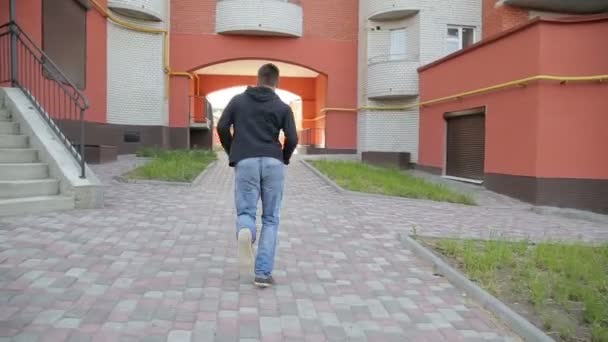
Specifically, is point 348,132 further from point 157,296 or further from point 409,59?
point 157,296

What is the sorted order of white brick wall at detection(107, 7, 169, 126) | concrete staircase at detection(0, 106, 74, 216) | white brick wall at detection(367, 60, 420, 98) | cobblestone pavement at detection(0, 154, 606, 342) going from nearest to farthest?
cobblestone pavement at detection(0, 154, 606, 342), concrete staircase at detection(0, 106, 74, 216), white brick wall at detection(107, 7, 169, 126), white brick wall at detection(367, 60, 420, 98)

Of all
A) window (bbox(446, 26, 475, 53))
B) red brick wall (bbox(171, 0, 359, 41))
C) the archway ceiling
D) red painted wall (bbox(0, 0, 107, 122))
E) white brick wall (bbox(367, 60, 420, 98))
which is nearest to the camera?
red painted wall (bbox(0, 0, 107, 122))

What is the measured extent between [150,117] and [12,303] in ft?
50.4

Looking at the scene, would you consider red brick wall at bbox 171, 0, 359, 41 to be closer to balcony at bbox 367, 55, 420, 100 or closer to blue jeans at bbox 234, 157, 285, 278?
balcony at bbox 367, 55, 420, 100

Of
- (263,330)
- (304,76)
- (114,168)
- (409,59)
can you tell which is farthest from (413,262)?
(304,76)

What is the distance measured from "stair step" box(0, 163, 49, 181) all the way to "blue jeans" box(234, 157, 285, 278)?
4.41 meters

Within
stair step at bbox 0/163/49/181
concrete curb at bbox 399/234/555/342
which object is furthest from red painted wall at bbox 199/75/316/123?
concrete curb at bbox 399/234/555/342

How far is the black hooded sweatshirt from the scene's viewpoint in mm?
4609

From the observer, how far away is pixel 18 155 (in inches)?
314

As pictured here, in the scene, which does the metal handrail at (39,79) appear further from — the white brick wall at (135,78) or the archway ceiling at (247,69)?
the archway ceiling at (247,69)

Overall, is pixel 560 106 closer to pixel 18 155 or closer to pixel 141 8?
pixel 18 155

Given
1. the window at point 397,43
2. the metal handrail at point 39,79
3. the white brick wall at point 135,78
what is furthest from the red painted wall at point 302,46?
the metal handrail at point 39,79

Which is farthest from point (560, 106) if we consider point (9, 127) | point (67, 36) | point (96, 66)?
point (96, 66)

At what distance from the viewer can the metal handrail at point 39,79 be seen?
9219 millimetres
